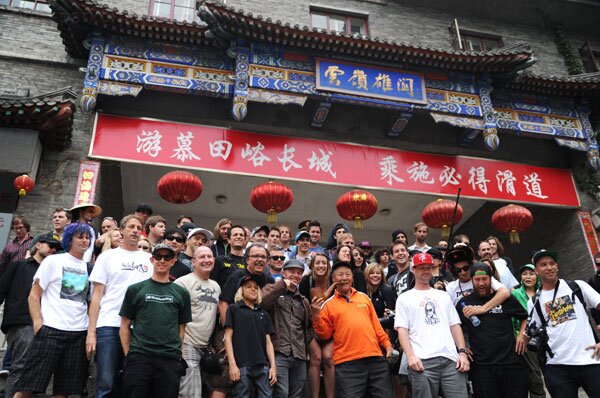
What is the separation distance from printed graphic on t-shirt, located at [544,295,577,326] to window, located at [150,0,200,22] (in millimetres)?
8961

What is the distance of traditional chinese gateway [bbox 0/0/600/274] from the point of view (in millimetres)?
8383

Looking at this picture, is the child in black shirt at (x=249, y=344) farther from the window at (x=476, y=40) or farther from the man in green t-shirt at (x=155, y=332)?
the window at (x=476, y=40)

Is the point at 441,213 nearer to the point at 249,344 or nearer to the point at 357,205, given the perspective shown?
the point at 357,205

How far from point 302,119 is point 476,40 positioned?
224 inches

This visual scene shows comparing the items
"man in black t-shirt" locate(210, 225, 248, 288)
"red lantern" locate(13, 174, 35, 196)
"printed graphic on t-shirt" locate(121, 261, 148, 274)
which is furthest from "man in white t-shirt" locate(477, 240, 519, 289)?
"red lantern" locate(13, 174, 35, 196)

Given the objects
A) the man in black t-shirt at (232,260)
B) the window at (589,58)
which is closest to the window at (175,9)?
the man in black t-shirt at (232,260)

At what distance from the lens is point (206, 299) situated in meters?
4.02

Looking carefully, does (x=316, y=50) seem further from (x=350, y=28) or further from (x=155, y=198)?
(x=155, y=198)

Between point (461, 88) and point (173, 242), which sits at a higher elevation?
point (461, 88)

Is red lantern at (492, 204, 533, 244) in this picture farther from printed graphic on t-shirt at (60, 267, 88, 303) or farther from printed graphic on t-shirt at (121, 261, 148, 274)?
printed graphic on t-shirt at (60, 267, 88, 303)

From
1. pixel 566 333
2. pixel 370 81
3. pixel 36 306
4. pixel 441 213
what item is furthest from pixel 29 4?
pixel 566 333

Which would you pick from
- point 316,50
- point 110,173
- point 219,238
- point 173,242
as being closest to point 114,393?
point 173,242

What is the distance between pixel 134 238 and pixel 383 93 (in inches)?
253

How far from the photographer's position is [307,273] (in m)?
4.88
